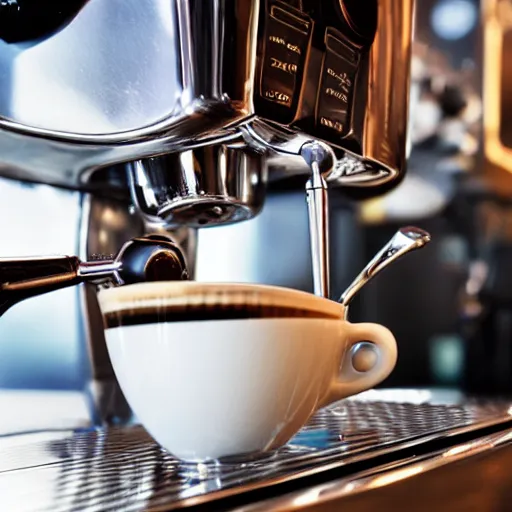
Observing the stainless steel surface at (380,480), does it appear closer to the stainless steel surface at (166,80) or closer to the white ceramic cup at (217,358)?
the white ceramic cup at (217,358)

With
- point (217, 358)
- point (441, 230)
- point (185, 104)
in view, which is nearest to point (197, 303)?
point (217, 358)

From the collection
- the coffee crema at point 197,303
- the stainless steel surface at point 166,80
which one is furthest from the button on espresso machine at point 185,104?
the coffee crema at point 197,303

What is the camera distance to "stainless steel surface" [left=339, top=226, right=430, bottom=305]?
544mm

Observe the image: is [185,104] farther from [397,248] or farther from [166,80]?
[397,248]

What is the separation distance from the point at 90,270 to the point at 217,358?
11cm

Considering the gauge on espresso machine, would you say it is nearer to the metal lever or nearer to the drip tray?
the metal lever

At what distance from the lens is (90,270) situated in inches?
15.9

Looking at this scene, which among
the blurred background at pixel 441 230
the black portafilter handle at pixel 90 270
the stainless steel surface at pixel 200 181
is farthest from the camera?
the blurred background at pixel 441 230

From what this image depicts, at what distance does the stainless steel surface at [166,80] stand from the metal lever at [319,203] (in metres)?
0.01

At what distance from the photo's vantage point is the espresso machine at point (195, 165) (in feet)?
1.07

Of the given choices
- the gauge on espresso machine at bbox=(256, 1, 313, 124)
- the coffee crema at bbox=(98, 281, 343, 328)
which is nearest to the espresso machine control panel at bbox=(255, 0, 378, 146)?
the gauge on espresso machine at bbox=(256, 1, 313, 124)

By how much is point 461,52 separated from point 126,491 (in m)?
0.69

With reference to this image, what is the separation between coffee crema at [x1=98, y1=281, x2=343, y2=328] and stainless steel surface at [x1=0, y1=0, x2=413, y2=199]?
12cm

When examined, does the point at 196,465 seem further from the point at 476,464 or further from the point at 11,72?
the point at 11,72
